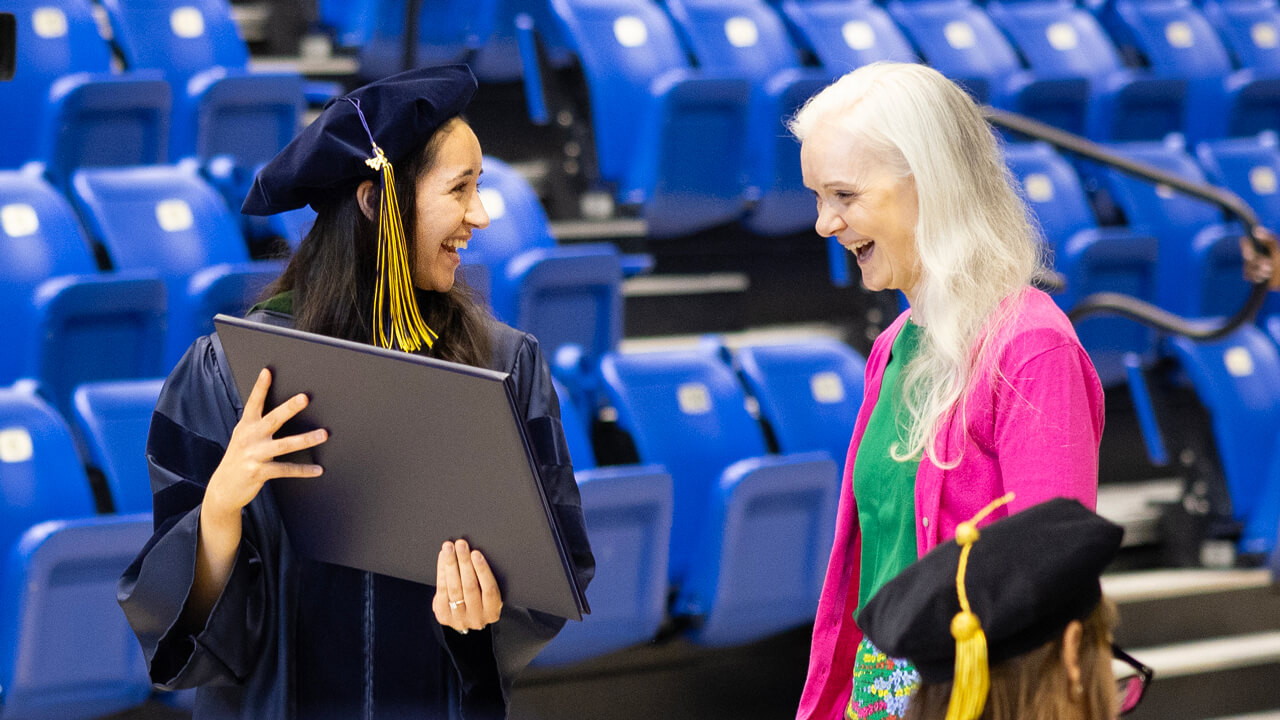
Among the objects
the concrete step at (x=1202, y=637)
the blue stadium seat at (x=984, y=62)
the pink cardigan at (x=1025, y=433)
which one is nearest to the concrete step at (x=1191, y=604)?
the concrete step at (x=1202, y=637)

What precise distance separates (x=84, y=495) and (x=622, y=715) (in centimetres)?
120

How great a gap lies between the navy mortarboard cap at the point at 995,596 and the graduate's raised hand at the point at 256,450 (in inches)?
22.2

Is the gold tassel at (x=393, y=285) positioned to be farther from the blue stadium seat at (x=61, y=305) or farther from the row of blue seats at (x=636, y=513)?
the blue stadium seat at (x=61, y=305)

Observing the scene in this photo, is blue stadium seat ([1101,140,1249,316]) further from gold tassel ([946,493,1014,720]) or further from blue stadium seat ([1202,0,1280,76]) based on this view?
gold tassel ([946,493,1014,720])

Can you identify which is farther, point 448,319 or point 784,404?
point 784,404

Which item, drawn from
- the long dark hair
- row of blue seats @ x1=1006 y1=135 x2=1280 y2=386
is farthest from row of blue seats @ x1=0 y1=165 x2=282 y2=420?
row of blue seats @ x1=1006 y1=135 x2=1280 y2=386

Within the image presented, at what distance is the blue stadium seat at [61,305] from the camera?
282 cm

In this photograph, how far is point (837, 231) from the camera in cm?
140

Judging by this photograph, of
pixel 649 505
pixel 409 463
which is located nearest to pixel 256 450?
pixel 409 463

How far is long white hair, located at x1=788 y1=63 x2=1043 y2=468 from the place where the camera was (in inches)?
52.3

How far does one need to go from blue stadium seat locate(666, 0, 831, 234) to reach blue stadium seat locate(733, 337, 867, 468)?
2.60 feet

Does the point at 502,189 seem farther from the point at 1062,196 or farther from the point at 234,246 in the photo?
the point at 1062,196

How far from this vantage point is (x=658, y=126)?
12.8 feet

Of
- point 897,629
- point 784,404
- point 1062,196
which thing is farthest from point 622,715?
point 1062,196
